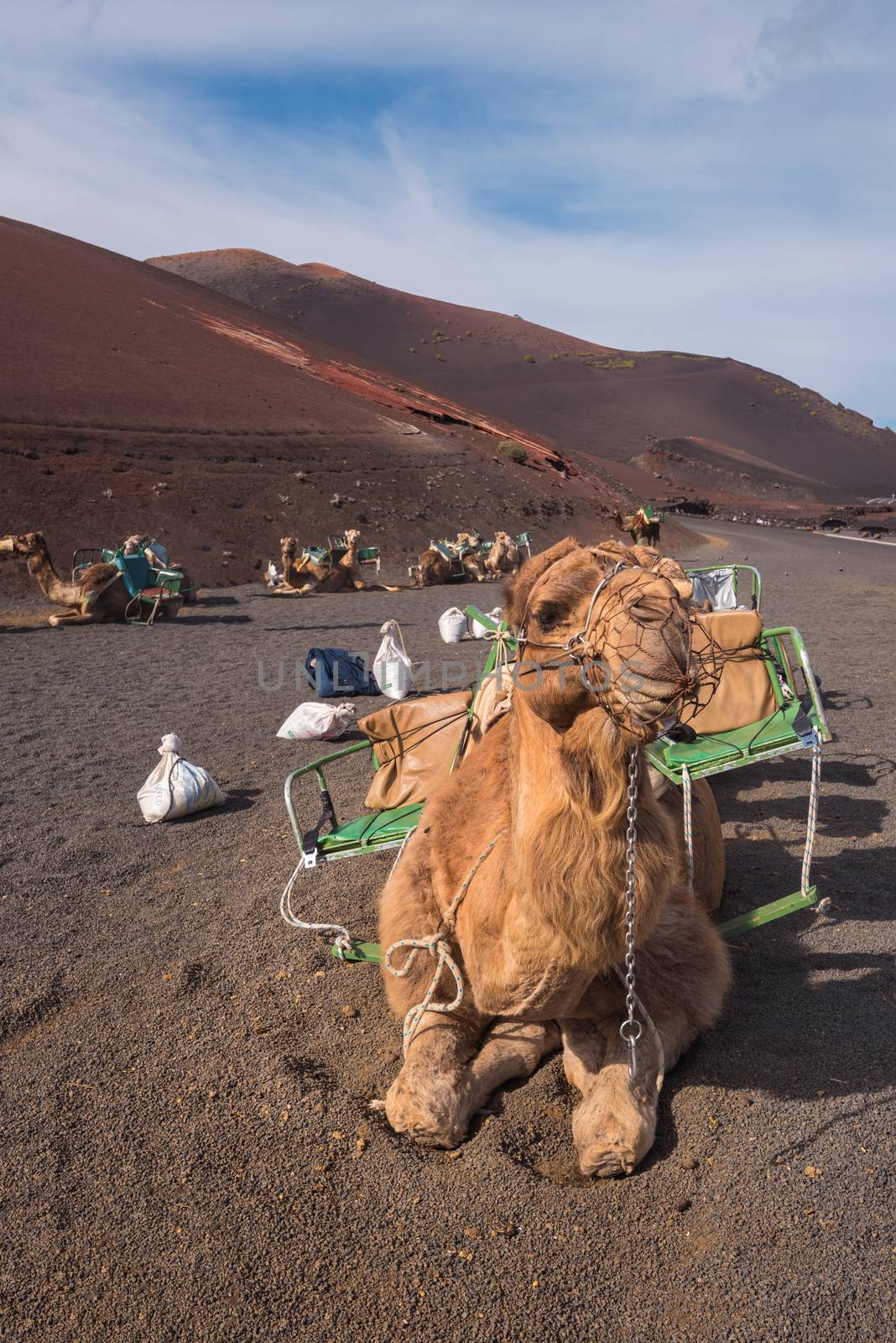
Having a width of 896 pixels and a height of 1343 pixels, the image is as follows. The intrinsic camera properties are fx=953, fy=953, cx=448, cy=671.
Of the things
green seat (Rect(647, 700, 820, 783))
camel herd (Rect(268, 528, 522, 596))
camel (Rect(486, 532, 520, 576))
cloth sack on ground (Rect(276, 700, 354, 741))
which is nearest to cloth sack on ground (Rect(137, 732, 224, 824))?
cloth sack on ground (Rect(276, 700, 354, 741))

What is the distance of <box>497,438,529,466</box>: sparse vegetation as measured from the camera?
4097cm

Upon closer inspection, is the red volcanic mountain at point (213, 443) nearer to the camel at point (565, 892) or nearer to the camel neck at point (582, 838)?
the camel at point (565, 892)

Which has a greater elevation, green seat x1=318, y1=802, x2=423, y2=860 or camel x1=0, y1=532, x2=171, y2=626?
green seat x1=318, y1=802, x2=423, y2=860

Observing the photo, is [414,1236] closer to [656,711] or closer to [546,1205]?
[546,1205]

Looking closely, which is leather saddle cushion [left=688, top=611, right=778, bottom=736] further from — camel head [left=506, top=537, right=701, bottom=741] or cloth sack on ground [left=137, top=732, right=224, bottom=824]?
cloth sack on ground [left=137, top=732, right=224, bottom=824]

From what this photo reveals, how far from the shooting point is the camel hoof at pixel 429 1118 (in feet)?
9.68

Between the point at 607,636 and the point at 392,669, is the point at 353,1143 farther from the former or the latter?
the point at 392,669

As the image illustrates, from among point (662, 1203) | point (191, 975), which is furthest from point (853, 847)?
point (191, 975)

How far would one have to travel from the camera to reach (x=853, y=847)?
214 inches

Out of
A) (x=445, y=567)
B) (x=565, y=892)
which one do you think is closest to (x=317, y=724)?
(x=565, y=892)

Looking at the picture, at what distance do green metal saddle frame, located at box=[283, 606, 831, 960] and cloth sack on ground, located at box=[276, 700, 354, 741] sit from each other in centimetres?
334

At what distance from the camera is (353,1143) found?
10.0 ft

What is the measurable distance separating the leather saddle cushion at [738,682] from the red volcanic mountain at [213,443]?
56.7 feet

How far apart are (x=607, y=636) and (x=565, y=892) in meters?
0.72
